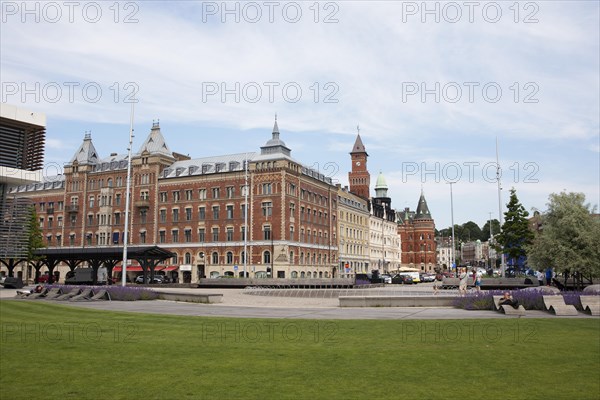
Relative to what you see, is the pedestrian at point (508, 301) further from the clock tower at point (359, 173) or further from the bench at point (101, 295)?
the clock tower at point (359, 173)

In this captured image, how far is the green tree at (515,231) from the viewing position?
60.7 metres

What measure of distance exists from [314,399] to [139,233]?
78.2m

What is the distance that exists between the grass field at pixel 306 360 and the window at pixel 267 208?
183ft

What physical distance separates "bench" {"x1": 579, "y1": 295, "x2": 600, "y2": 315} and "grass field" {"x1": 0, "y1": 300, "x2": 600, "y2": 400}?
8.06 ft

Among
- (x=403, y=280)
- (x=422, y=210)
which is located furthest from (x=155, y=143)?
(x=422, y=210)

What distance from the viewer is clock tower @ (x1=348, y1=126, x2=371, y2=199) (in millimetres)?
119525

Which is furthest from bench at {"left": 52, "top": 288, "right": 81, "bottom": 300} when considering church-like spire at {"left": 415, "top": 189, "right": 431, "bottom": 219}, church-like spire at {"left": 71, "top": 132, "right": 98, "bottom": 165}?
church-like spire at {"left": 415, "top": 189, "right": 431, "bottom": 219}

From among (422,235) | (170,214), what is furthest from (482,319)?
(422,235)

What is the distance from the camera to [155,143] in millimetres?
85250

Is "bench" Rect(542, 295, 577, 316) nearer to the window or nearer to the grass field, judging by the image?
the grass field

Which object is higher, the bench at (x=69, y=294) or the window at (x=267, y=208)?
the window at (x=267, y=208)

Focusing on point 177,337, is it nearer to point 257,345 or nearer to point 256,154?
point 257,345

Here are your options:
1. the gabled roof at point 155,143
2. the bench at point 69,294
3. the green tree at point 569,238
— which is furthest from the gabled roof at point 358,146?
the bench at point 69,294

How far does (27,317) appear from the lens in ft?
65.7
